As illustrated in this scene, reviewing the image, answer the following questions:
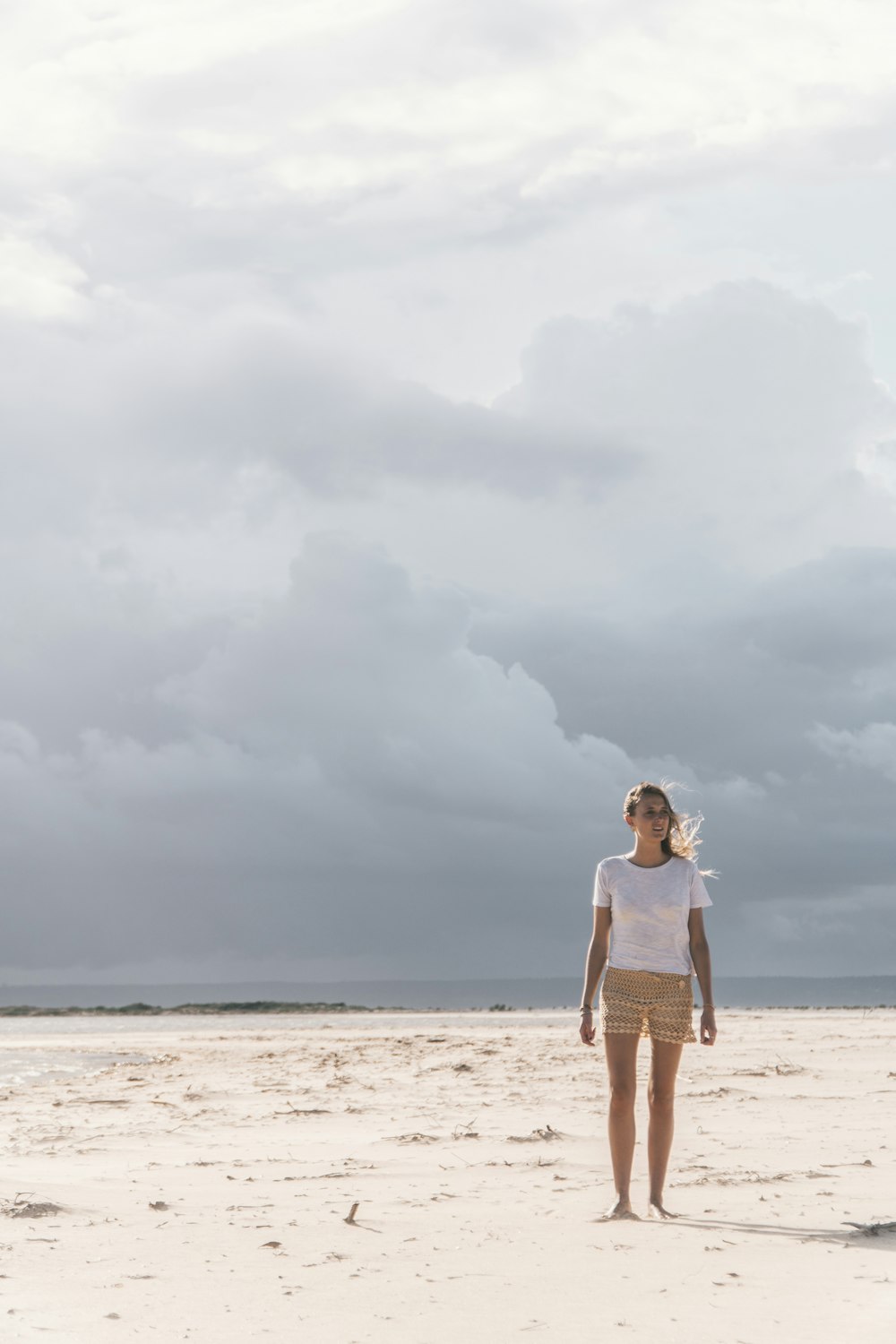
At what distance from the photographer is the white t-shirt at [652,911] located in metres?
7.23

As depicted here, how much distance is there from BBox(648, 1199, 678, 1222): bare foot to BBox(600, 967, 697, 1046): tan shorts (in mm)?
835

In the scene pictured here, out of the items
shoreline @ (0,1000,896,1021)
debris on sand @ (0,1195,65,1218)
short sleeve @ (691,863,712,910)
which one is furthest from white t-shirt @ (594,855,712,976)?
shoreline @ (0,1000,896,1021)

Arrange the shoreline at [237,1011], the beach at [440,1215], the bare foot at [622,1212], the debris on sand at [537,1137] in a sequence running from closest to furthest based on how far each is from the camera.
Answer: the beach at [440,1215] → the bare foot at [622,1212] → the debris on sand at [537,1137] → the shoreline at [237,1011]

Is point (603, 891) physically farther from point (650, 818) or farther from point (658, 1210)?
point (658, 1210)

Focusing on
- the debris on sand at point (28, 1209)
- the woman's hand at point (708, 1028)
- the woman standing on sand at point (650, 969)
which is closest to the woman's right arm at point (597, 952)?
the woman standing on sand at point (650, 969)

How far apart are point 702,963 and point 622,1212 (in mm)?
1371

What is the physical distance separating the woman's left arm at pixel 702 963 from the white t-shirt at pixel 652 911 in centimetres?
4

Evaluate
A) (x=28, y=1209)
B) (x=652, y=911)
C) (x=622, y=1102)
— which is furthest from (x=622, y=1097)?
(x=28, y=1209)

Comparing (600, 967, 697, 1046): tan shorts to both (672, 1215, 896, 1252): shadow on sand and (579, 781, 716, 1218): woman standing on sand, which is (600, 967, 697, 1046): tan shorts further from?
(672, 1215, 896, 1252): shadow on sand

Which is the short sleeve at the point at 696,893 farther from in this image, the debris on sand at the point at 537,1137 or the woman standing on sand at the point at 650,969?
the debris on sand at the point at 537,1137

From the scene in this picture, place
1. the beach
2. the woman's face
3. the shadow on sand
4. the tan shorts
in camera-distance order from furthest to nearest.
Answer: the woman's face < the tan shorts < the shadow on sand < the beach

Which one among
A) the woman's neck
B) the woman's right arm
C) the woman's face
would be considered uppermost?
the woman's face

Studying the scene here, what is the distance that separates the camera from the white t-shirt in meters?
7.23

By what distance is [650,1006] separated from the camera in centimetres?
714
